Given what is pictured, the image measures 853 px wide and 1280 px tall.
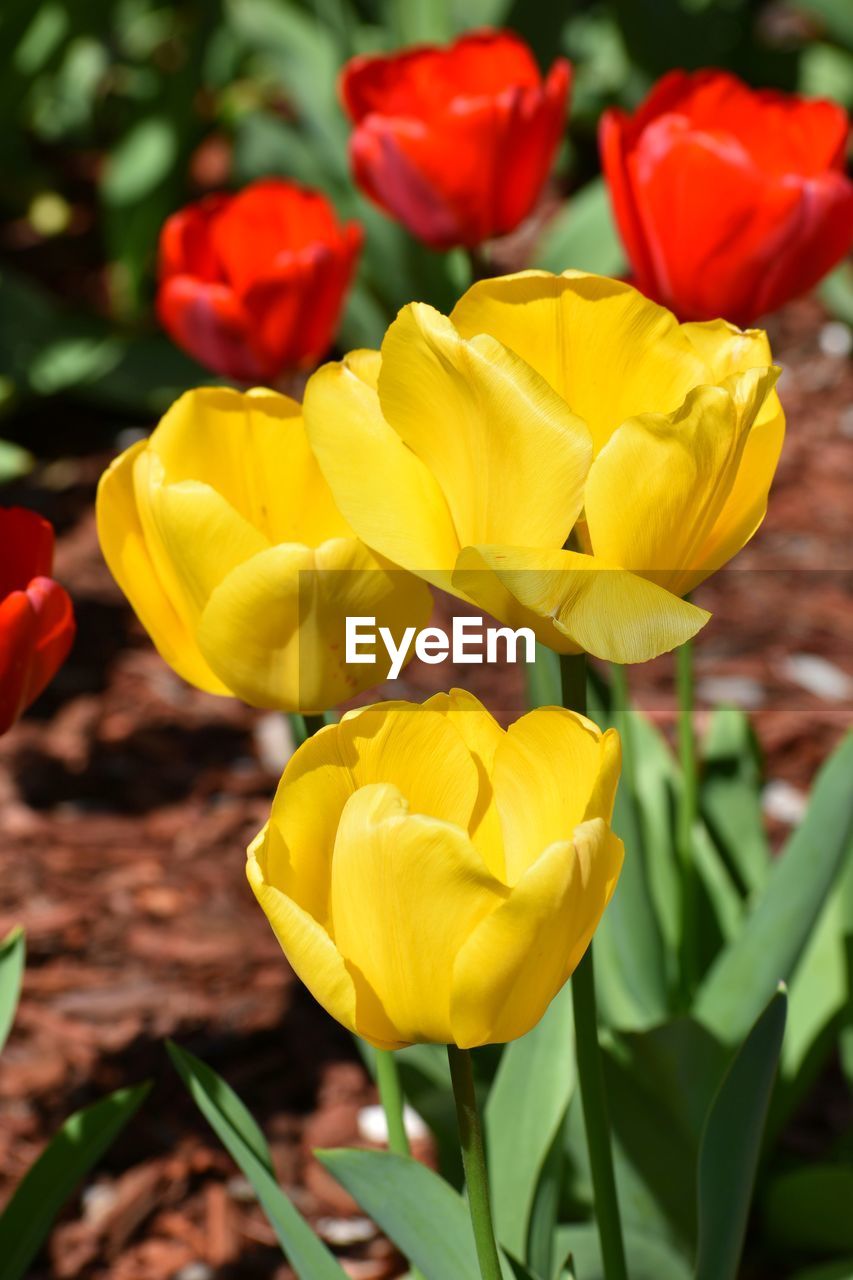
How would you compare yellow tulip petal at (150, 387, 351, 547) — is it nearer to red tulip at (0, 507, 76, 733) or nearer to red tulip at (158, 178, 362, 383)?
red tulip at (0, 507, 76, 733)

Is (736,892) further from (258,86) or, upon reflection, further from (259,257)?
(258,86)

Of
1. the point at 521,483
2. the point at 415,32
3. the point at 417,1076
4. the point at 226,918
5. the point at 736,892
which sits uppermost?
the point at 521,483

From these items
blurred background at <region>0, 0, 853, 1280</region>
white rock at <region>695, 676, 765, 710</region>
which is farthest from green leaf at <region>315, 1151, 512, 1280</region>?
white rock at <region>695, 676, 765, 710</region>

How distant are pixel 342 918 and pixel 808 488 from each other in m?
2.14

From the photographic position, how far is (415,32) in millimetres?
2801

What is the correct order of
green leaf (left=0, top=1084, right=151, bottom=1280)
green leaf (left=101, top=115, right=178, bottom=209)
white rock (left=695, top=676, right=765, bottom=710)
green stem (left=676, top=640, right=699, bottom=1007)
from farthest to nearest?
green leaf (left=101, top=115, right=178, bottom=209), white rock (left=695, top=676, right=765, bottom=710), green stem (left=676, top=640, right=699, bottom=1007), green leaf (left=0, top=1084, right=151, bottom=1280)

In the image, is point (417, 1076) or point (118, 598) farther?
point (118, 598)

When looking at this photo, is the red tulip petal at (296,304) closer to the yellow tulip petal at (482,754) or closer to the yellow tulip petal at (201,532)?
the yellow tulip petal at (201,532)

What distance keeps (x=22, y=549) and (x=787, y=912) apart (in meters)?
0.59

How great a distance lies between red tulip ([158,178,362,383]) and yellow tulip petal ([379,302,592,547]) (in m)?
0.77

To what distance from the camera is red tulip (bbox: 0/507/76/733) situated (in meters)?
0.78

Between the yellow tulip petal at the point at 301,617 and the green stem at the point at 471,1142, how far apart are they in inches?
7.5

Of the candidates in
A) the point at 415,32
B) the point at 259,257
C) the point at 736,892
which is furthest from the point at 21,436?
the point at 736,892

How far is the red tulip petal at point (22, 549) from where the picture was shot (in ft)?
2.73
